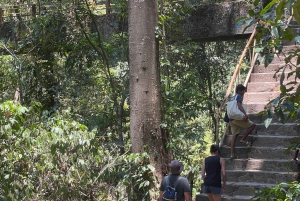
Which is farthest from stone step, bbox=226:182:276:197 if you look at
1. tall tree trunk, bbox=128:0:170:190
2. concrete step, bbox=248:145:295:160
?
tall tree trunk, bbox=128:0:170:190

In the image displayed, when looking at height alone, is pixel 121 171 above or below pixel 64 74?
below

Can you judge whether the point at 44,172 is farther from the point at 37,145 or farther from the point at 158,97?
the point at 158,97

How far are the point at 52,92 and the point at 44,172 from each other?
328 centimetres

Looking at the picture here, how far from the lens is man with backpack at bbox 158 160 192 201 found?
5840 millimetres

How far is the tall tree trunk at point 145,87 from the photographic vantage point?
23.1ft

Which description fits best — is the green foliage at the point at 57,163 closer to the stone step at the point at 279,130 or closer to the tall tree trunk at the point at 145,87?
the tall tree trunk at the point at 145,87

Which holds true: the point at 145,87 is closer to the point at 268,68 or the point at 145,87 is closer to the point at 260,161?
the point at 260,161

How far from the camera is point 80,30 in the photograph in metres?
8.91

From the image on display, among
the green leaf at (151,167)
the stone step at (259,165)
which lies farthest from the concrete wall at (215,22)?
the green leaf at (151,167)

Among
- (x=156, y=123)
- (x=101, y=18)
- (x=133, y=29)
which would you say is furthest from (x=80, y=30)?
(x=156, y=123)

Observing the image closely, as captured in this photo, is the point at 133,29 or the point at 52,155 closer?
the point at 52,155

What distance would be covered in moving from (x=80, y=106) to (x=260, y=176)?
415 centimetres

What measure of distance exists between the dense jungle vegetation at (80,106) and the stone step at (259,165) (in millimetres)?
610

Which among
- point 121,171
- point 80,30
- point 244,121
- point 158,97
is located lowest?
point 121,171
